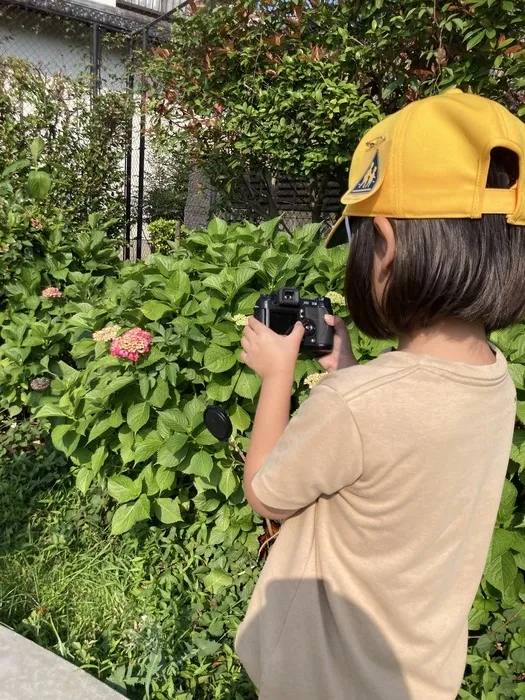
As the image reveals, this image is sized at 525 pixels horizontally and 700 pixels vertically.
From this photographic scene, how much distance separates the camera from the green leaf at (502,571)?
1.65 metres

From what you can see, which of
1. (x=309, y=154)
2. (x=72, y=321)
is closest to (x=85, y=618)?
(x=72, y=321)

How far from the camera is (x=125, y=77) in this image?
21.1ft

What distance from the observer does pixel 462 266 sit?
80 cm

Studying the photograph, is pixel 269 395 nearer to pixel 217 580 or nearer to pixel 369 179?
pixel 369 179

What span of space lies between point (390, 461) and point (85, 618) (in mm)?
1703

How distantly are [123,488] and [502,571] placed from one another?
1.32 metres

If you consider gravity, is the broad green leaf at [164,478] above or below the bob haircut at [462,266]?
below

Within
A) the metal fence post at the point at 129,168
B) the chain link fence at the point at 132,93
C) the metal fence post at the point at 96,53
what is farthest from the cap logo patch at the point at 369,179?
the metal fence post at the point at 96,53

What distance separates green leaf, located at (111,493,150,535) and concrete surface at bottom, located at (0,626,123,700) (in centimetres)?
48

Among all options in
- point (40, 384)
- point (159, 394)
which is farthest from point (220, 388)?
point (40, 384)

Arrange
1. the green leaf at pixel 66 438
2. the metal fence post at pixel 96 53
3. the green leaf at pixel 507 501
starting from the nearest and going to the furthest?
1. the green leaf at pixel 507 501
2. the green leaf at pixel 66 438
3. the metal fence post at pixel 96 53

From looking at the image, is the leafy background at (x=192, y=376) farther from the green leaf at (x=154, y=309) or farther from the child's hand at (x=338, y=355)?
the child's hand at (x=338, y=355)

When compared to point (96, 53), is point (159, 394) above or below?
below

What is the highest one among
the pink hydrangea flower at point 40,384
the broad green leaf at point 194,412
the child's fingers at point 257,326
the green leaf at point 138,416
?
the child's fingers at point 257,326
